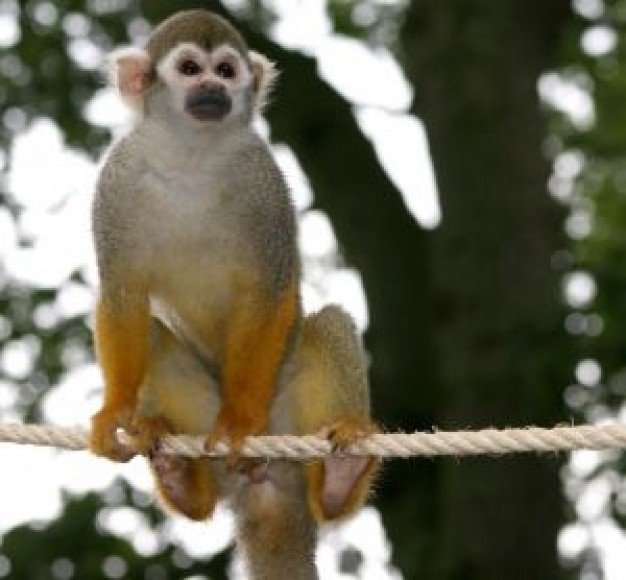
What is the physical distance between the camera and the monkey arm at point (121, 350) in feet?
14.3

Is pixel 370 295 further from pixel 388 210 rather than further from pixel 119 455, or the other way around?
pixel 119 455

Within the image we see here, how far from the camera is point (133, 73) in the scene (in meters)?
4.89

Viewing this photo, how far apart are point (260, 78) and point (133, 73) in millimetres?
456

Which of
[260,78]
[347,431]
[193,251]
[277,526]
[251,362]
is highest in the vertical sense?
[260,78]

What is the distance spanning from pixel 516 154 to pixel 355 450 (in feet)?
13.3

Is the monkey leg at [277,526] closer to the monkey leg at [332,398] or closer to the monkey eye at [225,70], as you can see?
the monkey leg at [332,398]

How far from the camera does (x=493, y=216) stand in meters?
7.46

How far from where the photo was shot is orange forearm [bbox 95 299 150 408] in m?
4.39

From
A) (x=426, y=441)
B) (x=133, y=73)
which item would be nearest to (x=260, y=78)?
(x=133, y=73)

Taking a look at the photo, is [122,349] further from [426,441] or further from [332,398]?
[426,441]

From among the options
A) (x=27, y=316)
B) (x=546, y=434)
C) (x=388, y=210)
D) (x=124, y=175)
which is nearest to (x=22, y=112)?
(x=27, y=316)

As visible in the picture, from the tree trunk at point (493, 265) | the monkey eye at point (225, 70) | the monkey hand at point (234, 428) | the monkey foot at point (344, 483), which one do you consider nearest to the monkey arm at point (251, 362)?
the monkey hand at point (234, 428)

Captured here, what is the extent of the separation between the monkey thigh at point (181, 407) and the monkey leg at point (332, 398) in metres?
0.32

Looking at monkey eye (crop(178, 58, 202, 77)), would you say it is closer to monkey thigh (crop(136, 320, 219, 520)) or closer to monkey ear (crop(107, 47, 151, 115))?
monkey ear (crop(107, 47, 151, 115))
